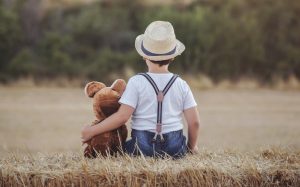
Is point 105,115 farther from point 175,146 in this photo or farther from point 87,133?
point 175,146

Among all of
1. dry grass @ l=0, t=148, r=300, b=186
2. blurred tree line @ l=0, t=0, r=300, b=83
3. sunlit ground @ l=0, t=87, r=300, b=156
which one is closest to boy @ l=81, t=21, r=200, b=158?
dry grass @ l=0, t=148, r=300, b=186

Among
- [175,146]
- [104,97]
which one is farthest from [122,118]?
[175,146]

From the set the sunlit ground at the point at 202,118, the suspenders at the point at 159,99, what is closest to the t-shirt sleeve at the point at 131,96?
the suspenders at the point at 159,99

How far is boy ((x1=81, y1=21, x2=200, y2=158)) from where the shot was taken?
484 centimetres

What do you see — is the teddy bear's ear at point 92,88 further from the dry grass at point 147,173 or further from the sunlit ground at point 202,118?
the sunlit ground at point 202,118

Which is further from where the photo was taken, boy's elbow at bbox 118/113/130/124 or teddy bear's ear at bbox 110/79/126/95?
teddy bear's ear at bbox 110/79/126/95

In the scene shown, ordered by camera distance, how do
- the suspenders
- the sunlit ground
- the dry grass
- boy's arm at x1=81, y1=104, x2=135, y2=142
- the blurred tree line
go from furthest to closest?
1. the blurred tree line
2. the sunlit ground
3. the suspenders
4. boy's arm at x1=81, y1=104, x2=135, y2=142
5. the dry grass

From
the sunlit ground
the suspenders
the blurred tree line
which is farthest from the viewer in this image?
the blurred tree line

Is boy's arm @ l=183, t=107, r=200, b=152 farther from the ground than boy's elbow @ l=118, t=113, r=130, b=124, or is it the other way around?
boy's elbow @ l=118, t=113, r=130, b=124

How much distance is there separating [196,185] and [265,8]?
2078 cm

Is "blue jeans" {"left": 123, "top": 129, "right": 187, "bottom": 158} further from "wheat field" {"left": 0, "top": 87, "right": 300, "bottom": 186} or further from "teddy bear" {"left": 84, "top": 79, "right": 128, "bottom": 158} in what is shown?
"wheat field" {"left": 0, "top": 87, "right": 300, "bottom": 186}

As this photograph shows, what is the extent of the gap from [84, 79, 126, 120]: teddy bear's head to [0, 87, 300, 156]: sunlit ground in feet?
11.3

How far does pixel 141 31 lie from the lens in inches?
950

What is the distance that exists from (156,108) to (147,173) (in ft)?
2.82
